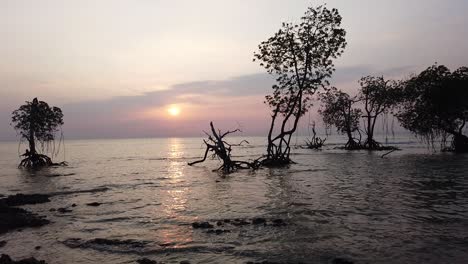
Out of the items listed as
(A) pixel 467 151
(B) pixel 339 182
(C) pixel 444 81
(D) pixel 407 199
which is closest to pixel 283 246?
(D) pixel 407 199

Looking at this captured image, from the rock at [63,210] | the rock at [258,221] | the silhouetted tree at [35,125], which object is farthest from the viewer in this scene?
the silhouetted tree at [35,125]

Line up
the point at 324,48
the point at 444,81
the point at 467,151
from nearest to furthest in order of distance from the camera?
the point at 324,48 → the point at 444,81 → the point at 467,151

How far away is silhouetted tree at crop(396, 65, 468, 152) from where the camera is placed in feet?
158

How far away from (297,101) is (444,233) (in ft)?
98.4

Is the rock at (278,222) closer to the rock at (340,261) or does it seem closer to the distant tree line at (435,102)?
the rock at (340,261)

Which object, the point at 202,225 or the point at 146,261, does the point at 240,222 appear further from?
the point at 146,261

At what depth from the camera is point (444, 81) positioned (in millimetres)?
49094

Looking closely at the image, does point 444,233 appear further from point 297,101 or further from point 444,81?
point 444,81

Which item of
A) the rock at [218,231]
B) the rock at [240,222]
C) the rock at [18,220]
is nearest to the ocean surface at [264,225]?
the rock at [218,231]

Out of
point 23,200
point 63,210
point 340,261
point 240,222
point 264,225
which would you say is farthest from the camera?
point 23,200

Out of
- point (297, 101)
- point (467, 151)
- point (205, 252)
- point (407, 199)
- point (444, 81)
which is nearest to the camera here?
point (205, 252)

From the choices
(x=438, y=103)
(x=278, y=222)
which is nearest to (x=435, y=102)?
(x=438, y=103)

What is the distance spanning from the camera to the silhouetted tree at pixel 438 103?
4828 centimetres

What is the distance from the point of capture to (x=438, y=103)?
49844 millimetres
